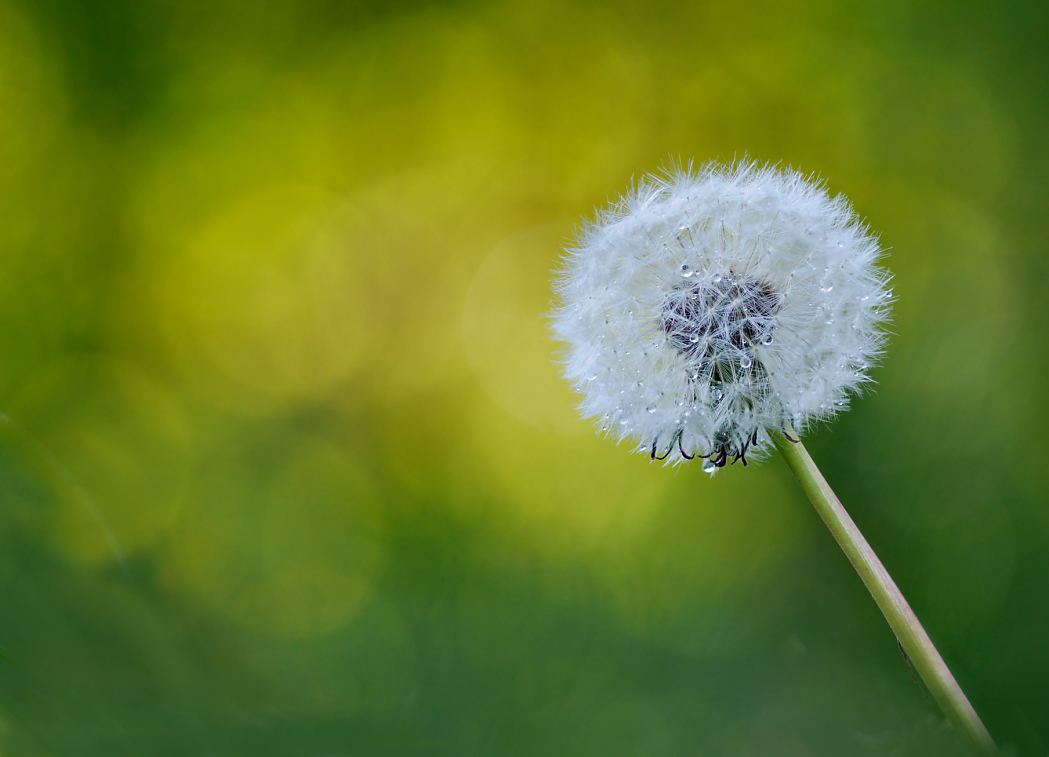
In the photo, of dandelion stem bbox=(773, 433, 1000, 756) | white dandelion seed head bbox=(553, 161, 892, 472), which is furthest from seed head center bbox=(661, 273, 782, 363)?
dandelion stem bbox=(773, 433, 1000, 756)

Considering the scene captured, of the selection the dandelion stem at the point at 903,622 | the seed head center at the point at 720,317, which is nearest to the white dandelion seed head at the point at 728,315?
the seed head center at the point at 720,317

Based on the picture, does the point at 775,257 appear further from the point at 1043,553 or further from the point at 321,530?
the point at 321,530

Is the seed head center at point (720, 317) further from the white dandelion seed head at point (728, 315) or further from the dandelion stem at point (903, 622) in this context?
the dandelion stem at point (903, 622)

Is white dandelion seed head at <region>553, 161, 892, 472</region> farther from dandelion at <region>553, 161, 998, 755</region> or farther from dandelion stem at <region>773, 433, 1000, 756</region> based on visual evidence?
dandelion stem at <region>773, 433, 1000, 756</region>

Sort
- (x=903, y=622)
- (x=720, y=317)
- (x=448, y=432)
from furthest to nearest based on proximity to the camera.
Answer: (x=448, y=432), (x=720, y=317), (x=903, y=622)

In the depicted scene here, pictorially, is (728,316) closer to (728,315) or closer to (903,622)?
(728,315)

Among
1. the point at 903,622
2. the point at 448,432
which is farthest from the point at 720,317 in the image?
the point at 448,432

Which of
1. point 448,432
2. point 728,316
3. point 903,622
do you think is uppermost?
point 448,432
